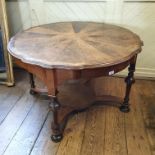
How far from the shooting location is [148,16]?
2137 millimetres

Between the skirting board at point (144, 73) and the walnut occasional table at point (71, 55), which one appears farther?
the skirting board at point (144, 73)

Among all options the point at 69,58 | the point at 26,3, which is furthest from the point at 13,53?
the point at 26,3

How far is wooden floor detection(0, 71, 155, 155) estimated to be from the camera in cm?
157

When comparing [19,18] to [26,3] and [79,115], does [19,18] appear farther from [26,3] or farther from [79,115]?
[79,115]

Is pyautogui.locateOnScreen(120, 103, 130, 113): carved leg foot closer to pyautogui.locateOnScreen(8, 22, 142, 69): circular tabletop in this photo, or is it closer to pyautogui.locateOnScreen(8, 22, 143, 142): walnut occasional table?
pyautogui.locateOnScreen(8, 22, 143, 142): walnut occasional table

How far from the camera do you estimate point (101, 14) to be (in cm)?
220

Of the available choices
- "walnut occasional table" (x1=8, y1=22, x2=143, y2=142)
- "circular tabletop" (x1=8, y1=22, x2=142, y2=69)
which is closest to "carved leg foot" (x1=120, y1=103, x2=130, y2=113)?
"walnut occasional table" (x1=8, y1=22, x2=143, y2=142)

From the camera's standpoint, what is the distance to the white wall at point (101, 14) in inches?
83.7

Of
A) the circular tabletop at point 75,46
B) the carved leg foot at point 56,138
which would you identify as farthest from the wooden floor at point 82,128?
the circular tabletop at point 75,46

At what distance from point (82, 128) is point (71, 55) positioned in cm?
62

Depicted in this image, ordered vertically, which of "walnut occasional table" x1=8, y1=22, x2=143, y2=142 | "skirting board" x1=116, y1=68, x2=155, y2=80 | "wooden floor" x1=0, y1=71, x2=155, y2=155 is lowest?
"wooden floor" x1=0, y1=71, x2=155, y2=155

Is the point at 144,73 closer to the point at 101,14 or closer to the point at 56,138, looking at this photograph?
the point at 101,14

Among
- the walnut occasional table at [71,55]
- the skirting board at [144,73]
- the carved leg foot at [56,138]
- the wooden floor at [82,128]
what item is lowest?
the wooden floor at [82,128]

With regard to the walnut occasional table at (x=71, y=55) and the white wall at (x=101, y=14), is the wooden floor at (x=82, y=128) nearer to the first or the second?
the walnut occasional table at (x=71, y=55)
